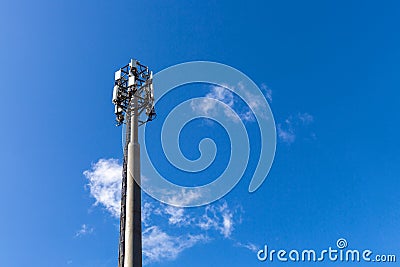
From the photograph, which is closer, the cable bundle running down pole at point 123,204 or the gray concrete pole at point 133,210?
the gray concrete pole at point 133,210

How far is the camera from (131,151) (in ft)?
109

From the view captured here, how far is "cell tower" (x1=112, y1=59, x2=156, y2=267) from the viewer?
2959cm

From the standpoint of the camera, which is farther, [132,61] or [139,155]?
[132,61]

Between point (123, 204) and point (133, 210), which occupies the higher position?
point (123, 204)

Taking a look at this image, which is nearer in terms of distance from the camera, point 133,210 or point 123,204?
point 133,210

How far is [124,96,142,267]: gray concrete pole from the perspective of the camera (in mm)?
28922

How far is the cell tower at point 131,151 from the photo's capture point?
97.1 ft

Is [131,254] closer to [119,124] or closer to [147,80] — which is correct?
[119,124]

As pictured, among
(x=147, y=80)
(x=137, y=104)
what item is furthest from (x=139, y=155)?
(x=147, y=80)

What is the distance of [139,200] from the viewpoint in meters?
31.2

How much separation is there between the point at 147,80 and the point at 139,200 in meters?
10.7

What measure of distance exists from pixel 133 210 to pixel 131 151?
4.83 m

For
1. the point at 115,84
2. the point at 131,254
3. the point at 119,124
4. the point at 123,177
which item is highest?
the point at 115,84

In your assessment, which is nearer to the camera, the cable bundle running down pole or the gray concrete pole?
the gray concrete pole
